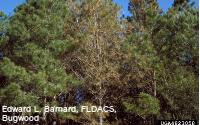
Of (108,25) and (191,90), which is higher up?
(108,25)

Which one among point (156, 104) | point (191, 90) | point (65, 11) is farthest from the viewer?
point (65, 11)

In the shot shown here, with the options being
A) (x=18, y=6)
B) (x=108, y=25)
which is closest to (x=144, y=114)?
(x=108, y=25)

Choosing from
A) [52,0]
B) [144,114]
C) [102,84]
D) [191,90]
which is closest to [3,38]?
[52,0]

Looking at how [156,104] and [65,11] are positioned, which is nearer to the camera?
[156,104]

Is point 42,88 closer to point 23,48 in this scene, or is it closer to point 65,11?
point 23,48

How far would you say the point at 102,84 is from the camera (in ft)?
61.4

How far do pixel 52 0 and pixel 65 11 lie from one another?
34.4 inches

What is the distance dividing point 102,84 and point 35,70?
8.15 ft

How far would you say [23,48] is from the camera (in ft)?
58.7

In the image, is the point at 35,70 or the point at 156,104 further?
the point at 35,70

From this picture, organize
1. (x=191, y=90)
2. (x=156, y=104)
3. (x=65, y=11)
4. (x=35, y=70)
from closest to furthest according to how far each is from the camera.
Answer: (x=191, y=90), (x=156, y=104), (x=35, y=70), (x=65, y=11)

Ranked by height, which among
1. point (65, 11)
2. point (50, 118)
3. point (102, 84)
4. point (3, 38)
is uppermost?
point (65, 11)

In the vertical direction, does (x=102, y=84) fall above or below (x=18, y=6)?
below

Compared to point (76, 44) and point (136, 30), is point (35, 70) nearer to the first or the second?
point (76, 44)
